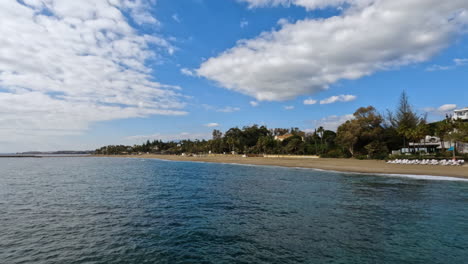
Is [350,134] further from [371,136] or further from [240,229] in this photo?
[240,229]

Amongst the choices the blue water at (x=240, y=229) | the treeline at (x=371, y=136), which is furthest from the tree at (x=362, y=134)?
the blue water at (x=240, y=229)

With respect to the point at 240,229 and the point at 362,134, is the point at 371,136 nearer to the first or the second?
the point at 362,134

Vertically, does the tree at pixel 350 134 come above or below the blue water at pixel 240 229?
above

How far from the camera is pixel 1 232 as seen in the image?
41.8ft

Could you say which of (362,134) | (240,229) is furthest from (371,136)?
(240,229)

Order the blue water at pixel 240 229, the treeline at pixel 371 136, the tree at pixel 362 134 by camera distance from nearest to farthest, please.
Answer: the blue water at pixel 240 229
the treeline at pixel 371 136
the tree at pixel 362 134

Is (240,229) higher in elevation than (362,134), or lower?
lower

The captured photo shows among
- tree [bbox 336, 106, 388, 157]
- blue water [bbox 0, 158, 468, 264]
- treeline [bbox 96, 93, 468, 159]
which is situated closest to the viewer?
blue water [bbox 0, 158, 468, 264]

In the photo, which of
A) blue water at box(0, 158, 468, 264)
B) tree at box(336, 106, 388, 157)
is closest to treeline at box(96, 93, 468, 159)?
tree at box(336, 106, 388, 157)

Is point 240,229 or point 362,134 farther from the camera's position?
point 362,134

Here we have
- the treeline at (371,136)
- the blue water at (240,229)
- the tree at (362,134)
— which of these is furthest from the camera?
the tree at (362,134)

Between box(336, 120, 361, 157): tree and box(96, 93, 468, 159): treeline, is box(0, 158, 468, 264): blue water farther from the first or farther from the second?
box(336, 120, 361, 157): tree

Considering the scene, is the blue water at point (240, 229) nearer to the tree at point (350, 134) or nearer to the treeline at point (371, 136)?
the treeline at point (371, 136)

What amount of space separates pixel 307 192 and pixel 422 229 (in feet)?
36.3
